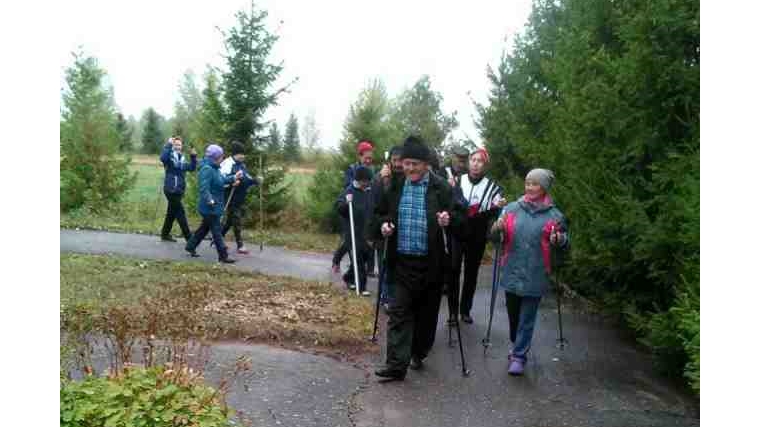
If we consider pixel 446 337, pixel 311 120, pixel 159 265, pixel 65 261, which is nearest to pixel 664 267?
pixel 446 337

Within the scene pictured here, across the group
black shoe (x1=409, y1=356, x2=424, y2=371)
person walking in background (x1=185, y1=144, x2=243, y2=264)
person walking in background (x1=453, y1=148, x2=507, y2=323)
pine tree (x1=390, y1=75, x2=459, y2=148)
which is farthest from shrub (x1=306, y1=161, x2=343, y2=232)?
black shoe (x1=409, y1=356, x2=424, y2=371)

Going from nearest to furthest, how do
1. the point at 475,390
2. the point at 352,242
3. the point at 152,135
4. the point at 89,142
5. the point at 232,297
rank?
the point at 475,390 → the point at 232,297 → the point at 352,242 → the point at 89,142 → the point at 152,135

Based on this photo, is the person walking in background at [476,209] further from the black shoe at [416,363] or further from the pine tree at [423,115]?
the pine tree at [423,115]

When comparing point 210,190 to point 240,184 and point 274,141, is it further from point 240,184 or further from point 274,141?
point 274,141

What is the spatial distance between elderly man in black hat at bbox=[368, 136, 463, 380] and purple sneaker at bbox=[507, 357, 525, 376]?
0.97 meters

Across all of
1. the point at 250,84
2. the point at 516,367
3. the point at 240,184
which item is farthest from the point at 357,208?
the point at 250,84

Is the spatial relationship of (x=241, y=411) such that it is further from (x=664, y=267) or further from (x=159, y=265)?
(x=159, y=265)

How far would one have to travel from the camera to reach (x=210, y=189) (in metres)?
10.8

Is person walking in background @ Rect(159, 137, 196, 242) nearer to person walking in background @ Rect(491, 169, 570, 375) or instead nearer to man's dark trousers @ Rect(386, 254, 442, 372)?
man's dark trousers @ Rect(386, 254, 442, 372)

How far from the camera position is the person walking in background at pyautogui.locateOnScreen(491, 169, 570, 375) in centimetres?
624

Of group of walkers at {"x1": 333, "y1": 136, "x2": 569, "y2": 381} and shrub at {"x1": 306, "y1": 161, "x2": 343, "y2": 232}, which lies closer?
group of walkers at {"x1": 333, "y1": 136, "x2": 569, "y2": 381}

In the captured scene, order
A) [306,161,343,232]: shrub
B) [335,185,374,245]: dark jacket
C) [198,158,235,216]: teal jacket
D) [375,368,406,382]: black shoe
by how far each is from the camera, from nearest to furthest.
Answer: [375,368,406,382]: black shoe < [335,185,374,245]: dark jacket < [198,158,235,216]: teal jacket < [306,161,343,232]: shrub

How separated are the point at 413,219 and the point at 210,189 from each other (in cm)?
556

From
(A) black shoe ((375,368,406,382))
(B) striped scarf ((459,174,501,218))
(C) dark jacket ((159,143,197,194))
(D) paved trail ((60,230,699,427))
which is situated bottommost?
(D) paved trail ((60,230,699,427))
